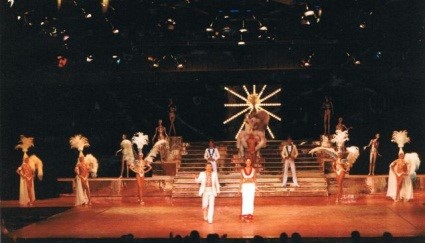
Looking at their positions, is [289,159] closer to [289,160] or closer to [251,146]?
[289,160]

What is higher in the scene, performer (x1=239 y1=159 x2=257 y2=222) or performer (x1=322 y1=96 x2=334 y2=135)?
performer (x1=322 y1=96 x2=334 y2=135)

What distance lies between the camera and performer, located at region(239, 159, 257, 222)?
1364 centimetres

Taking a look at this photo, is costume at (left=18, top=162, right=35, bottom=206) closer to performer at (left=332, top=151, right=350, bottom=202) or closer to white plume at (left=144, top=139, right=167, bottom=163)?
white plume at (left=144, top=139, right=167, bottom=163)

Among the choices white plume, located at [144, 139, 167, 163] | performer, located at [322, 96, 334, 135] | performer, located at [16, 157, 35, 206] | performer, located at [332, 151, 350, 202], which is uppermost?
performer, located at [322, 96, 334, 135]

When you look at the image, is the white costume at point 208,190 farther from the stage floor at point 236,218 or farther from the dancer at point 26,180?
the dancer at point 26,180

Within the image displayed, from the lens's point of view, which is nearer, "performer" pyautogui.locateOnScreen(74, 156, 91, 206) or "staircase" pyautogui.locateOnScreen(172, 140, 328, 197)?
"performer" pyautogui.locateOnScreen(74, 156, 91, 206)

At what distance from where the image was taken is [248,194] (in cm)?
1373

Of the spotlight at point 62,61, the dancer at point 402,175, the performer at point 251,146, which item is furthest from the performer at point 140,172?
the dancer at point 402,175

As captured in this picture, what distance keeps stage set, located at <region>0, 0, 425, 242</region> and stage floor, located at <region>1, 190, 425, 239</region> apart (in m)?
0.06

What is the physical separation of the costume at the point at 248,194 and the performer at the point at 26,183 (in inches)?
319

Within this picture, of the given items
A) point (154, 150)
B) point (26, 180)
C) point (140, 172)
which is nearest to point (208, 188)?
point (140, 172)

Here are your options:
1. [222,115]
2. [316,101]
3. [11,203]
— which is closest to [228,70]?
[222,115]

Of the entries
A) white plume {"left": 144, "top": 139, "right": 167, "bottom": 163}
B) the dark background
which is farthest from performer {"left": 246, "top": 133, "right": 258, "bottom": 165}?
the dark background

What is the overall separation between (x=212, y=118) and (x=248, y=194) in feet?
40.4
